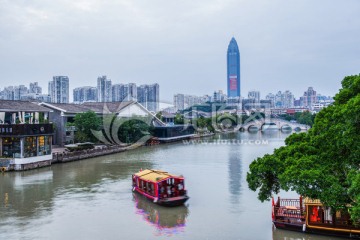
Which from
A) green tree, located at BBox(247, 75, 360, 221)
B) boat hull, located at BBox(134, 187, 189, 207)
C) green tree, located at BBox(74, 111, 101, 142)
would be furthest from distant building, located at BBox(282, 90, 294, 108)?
green tree, located at BBox(247, 75, 360, 221)

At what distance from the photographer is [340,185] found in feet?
22.1

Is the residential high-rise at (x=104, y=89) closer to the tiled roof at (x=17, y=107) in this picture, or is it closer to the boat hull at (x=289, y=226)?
the tiled roof at (x=17, y=107)

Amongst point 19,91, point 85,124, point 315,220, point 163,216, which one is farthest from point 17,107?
point 19,91

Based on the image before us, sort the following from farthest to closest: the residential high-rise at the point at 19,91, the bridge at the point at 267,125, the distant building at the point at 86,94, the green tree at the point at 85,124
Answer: the distant building at the point at 86,94 → the residential high-rise at the point at 19,91 → the bridge at the point at 267,125 → the green tree at the point at 85,124

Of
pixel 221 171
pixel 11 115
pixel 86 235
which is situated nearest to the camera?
pixel 86 235

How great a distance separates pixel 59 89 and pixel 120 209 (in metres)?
55.3

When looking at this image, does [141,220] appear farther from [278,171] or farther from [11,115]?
[11,115]

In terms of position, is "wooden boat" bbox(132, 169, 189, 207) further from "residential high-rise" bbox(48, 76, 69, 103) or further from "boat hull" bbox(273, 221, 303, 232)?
"residential high-rise" bbox(48, 76, 69, 103)

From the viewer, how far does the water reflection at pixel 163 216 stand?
32.5ft

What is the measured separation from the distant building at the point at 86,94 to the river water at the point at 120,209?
61.7 metres

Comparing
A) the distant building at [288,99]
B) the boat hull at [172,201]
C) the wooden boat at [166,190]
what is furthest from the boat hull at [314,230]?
the distant building at [288,99]

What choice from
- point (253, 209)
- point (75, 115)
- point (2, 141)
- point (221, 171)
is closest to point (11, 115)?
point (2, 141)

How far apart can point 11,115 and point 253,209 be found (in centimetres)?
1646

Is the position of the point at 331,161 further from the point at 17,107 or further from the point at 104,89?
the point at 104,89
